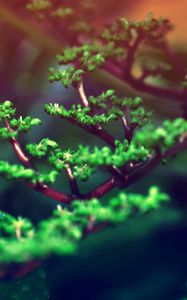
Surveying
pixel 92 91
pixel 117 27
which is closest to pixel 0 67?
pixel 92 91

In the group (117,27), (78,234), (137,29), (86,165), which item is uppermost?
(117,27)

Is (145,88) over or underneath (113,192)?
over

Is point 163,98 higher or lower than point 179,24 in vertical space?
lower

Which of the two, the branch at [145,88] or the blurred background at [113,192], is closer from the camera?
the blurred background at [113,192]

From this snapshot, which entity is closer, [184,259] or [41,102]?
[184,259]

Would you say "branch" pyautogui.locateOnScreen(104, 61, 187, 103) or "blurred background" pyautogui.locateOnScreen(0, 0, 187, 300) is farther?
"branch" pyautogui.locateOnScreen(104, 61, 187, 103)

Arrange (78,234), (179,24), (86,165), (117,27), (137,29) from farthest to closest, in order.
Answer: (179,24) < (117,27) < (137,29) < (86,165) < (78,234)

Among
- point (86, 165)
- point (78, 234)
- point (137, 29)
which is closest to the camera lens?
point (78, 234)

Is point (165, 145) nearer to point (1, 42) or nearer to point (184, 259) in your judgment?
point (184, 259)
